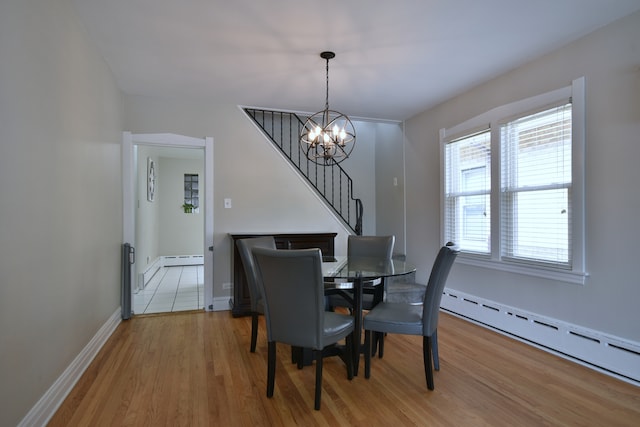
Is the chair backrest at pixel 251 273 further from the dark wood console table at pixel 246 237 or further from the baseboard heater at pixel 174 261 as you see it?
the baseboard heater at pixel 174 261

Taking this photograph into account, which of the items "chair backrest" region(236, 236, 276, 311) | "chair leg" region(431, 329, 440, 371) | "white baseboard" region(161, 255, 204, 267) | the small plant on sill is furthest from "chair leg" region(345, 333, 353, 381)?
the small plant on sill

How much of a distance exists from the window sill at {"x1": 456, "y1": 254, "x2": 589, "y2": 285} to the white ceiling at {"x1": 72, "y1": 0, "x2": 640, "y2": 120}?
1865 mm

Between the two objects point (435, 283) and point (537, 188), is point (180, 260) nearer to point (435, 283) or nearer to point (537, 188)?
point (435, 283)

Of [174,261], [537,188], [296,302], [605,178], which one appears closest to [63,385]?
[296,302]

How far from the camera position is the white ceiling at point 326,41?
2311mm

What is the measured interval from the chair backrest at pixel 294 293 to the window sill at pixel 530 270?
2.14 metres

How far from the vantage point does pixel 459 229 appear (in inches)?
158

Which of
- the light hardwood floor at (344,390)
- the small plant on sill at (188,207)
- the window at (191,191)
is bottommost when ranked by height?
the light hardwood floor at (344,390)

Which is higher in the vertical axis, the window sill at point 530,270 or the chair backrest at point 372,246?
the chair backrest at point 372,246

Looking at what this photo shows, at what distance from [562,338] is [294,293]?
7.64ft

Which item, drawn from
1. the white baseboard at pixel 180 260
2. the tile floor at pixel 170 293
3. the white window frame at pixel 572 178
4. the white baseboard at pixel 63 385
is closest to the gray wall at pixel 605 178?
the white window frame at pixel 572 178

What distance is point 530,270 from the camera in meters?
3.10

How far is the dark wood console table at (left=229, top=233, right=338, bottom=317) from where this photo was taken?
3.91 metres

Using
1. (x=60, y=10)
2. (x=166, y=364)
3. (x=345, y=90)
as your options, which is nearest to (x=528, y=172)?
(x=345, y=90)
